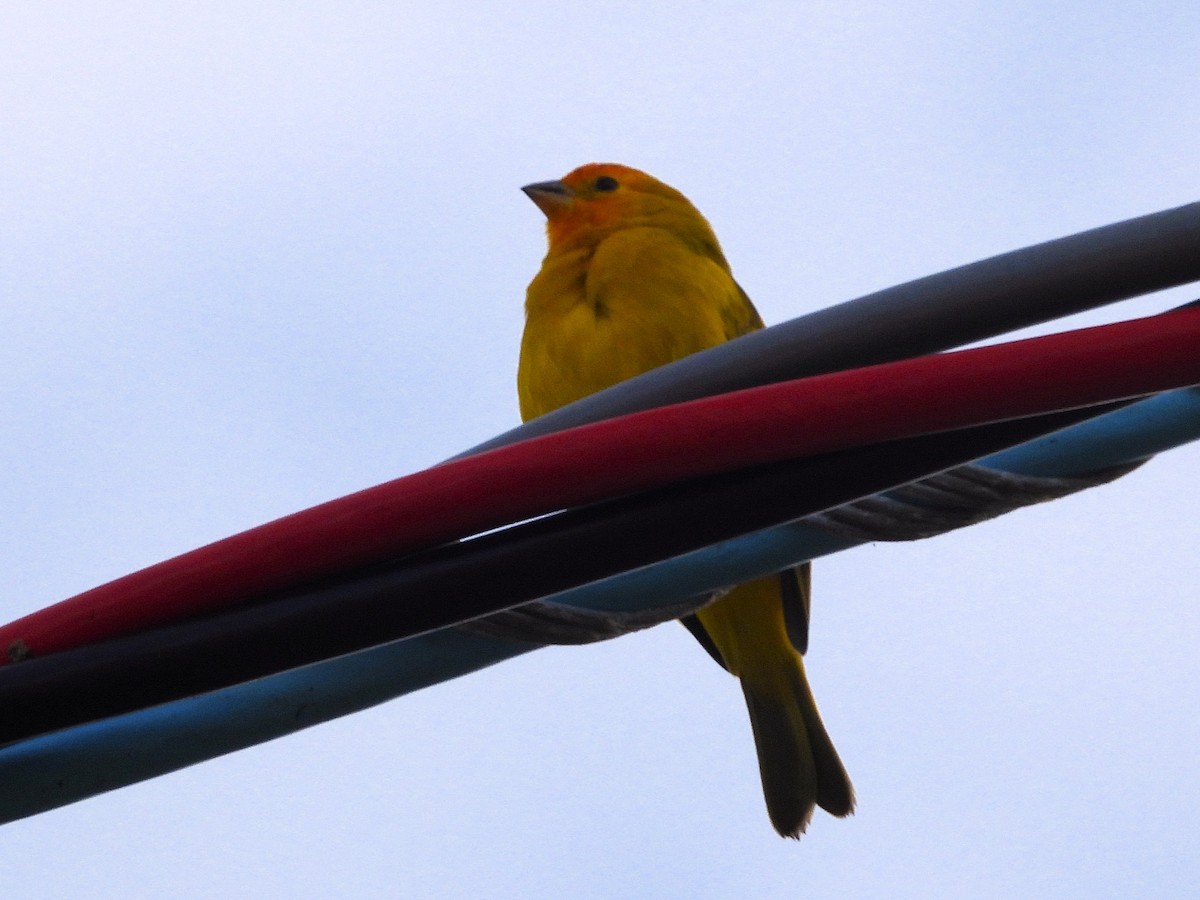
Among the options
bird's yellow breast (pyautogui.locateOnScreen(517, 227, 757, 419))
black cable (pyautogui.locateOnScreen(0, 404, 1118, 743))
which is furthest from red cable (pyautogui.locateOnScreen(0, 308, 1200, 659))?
bird's yellow breast (pyautogui.locateOnScreen(517, 227, 757, 419))

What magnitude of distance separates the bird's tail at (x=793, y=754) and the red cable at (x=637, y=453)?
10.7ft

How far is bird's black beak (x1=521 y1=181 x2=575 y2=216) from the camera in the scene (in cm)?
529

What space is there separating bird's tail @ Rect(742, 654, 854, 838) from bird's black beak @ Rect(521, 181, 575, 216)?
5.34 ft

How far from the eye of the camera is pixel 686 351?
13.8 feet

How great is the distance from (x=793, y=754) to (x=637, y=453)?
3354 millimetres

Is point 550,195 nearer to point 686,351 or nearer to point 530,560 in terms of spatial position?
point 686,351

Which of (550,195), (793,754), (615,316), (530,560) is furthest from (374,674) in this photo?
(550,195)

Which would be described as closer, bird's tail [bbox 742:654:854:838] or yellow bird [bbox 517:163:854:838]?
yellow bird [bbox 517:163:854:838]

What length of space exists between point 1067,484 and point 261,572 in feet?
2.35

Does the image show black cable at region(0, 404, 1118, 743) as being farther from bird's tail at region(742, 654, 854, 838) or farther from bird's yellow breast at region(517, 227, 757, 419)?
bird's tail at region(742, 654, 854, 838)

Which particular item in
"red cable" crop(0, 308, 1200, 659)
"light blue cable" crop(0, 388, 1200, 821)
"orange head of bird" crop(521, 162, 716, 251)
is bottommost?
"light blue cable" crop(0, 388, 1200, 821)

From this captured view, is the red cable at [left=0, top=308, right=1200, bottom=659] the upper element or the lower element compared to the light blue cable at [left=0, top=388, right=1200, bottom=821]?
upper

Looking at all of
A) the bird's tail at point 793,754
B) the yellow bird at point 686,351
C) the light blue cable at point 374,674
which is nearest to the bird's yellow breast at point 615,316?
the yellow bird at point 686,351

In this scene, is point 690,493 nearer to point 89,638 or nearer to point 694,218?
point 89,638
